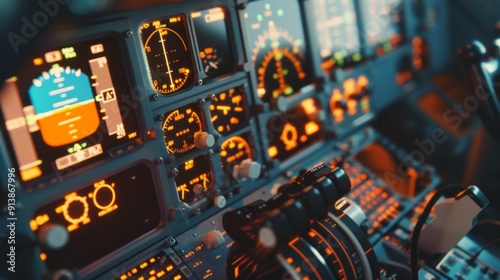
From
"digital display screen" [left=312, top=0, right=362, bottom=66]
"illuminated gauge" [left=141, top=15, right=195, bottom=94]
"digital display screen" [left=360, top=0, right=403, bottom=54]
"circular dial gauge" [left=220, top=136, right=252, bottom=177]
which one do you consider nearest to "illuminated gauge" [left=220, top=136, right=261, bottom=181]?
"circular dial gauge" [left=220, top=136, right=252, bottom=177]

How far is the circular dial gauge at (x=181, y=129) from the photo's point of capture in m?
1.92

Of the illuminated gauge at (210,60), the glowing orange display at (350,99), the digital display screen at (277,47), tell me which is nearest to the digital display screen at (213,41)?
the illuminated gauge at (210,60)

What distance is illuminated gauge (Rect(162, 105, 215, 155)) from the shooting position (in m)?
1.92

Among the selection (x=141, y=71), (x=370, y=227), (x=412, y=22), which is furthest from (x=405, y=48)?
(x=141, y=71)

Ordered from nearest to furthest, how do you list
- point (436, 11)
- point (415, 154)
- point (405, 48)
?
point (415, 154), point (405, 48), point (436, 11)

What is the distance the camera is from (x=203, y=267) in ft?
5.95

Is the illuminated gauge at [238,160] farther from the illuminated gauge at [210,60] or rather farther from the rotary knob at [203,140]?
the illuminated gauge at [210,60]

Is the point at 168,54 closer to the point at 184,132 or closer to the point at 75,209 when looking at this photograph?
the point at 184,132

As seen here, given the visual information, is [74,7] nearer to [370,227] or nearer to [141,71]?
[141,71]

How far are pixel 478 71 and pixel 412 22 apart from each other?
3.53ft

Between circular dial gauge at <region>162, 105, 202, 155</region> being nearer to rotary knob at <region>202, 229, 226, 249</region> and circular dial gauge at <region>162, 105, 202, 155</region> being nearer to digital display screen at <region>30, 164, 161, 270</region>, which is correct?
digital display screen at <region>30, 164, 161, 270</region>

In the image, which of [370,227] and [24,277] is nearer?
[24,277]

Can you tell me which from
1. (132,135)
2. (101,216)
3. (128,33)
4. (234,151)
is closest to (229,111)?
(234,151)

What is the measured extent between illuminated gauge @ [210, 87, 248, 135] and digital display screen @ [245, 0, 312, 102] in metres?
0.13
